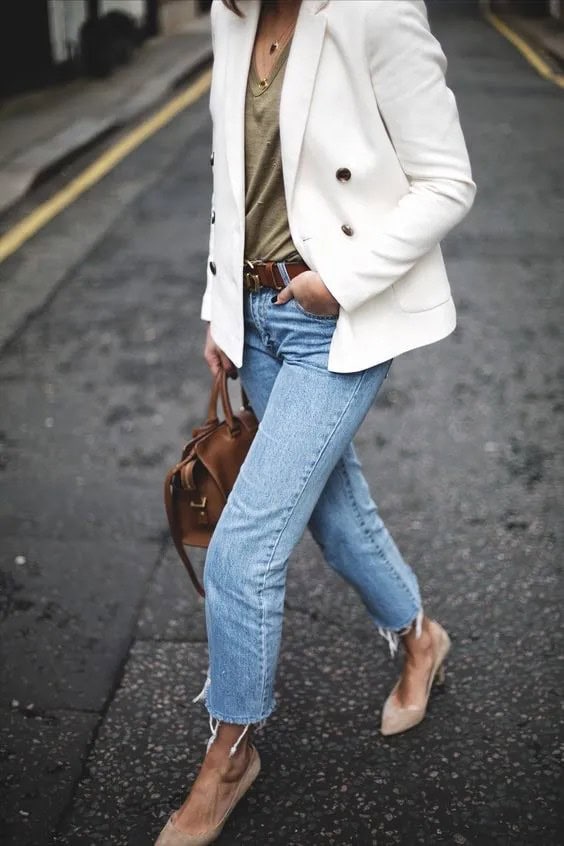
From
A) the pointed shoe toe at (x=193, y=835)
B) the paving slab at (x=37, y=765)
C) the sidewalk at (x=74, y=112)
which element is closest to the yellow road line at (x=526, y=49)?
the sidewalk at (x=74, y=112)

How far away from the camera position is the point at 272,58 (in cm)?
210

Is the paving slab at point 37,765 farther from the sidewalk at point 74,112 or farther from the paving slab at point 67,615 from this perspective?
the sidewalk at point 74,112

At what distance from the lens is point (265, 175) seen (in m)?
2.16

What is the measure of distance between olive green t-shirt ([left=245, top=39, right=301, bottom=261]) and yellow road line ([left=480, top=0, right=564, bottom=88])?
11905 mm

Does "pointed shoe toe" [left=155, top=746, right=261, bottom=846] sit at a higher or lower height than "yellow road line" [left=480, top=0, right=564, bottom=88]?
higher

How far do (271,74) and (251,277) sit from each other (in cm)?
41

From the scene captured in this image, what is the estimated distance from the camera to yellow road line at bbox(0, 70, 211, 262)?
285 inches

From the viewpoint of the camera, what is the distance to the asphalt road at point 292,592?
2455 millimetres

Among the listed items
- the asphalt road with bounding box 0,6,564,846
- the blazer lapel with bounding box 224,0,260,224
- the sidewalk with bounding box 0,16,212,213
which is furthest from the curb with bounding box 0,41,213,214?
the blazer lapel with bounding box 224,0,260,224

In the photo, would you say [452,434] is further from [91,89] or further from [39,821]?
[91,89]

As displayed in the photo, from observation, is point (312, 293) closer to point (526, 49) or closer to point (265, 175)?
point (265, 175)

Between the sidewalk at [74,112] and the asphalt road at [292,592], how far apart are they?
2.80 meters

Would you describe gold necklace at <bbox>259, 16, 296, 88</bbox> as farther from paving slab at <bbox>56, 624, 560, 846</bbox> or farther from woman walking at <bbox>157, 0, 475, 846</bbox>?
paving slab at <bbox>56, 624, 560, 846</bbox>

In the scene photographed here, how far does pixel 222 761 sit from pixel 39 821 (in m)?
0.47
